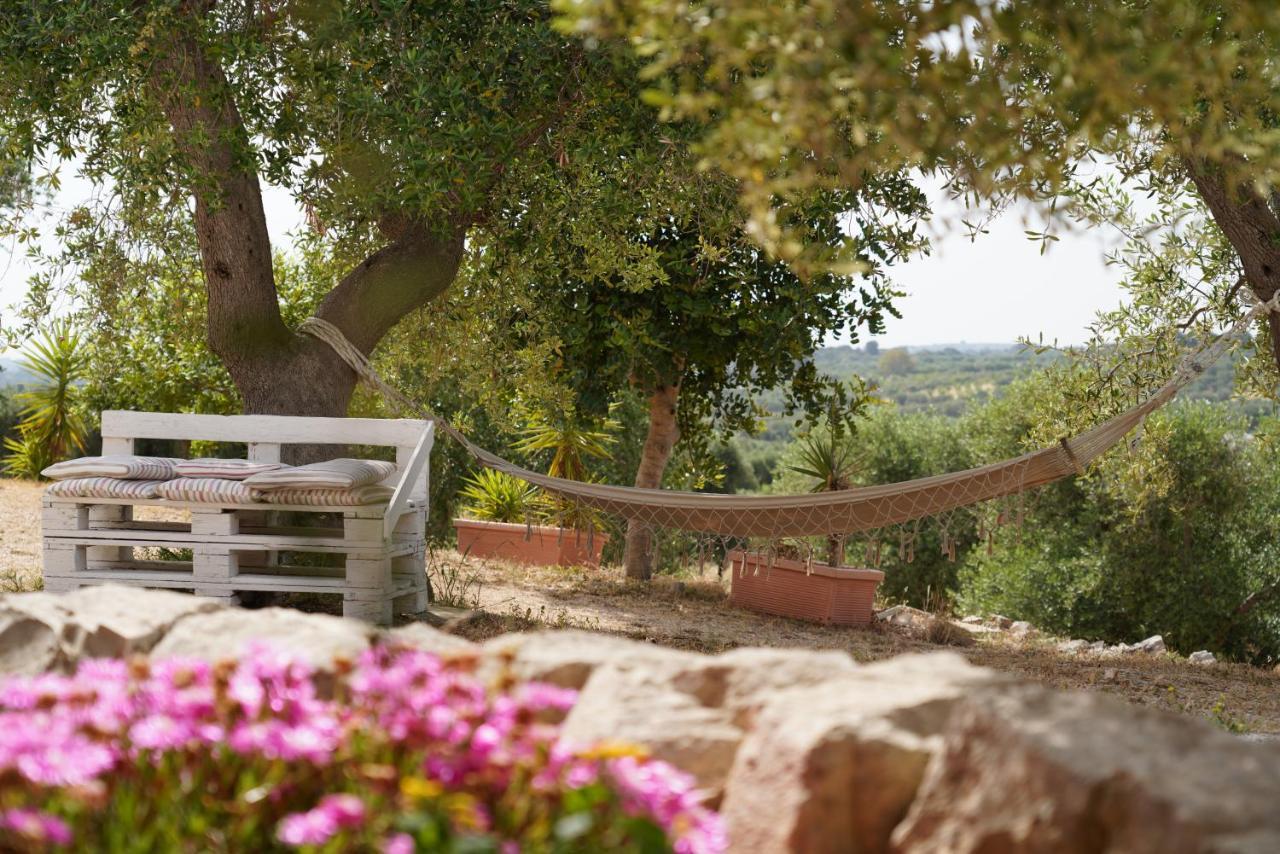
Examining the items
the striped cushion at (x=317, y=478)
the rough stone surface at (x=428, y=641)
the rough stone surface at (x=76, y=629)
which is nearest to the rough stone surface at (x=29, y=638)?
the rough stone surface at (x=76, y=629)

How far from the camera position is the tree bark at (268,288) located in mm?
5398

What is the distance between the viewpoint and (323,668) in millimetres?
2020

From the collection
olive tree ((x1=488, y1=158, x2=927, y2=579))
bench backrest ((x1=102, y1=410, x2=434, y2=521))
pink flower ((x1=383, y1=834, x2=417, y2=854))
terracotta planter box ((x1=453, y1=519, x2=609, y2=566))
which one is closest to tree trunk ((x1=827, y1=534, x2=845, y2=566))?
olive tree ((x1=488, y1=158, x2=927, y2=579))

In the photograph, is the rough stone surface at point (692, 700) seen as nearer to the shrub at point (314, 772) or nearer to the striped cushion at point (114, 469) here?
the shrub at point (314, 772)

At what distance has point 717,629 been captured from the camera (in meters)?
6.01

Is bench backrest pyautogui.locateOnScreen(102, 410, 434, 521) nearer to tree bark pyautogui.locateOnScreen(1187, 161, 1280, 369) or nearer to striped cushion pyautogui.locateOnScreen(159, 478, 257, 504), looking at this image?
striped cushion pyautogui.locateOnScreen(159, 478, 257, 504)

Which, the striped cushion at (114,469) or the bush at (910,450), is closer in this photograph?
the striped cushion at (114,469)

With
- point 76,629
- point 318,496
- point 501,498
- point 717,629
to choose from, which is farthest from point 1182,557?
point 76,629

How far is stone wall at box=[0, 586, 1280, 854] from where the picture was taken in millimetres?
1528

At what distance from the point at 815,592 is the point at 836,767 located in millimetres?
5419

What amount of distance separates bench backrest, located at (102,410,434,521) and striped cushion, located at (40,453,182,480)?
28 centimetres

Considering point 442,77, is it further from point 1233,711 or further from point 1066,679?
point 1233,711

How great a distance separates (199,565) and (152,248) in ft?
7.41

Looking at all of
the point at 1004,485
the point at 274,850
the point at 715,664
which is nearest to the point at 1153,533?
the point at 1004,485
